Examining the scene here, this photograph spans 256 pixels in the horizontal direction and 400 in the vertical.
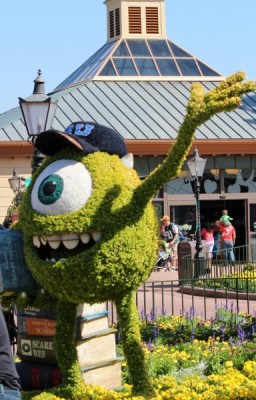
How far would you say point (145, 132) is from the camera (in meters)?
27.5

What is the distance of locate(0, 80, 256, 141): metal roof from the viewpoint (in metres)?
27.5

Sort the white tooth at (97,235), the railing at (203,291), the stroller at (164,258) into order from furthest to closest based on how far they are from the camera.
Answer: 1. the stroller at (164,258)
2. the railing at (203,291)
3. the white tooth at (97,235)

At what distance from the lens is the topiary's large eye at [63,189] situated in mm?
7145

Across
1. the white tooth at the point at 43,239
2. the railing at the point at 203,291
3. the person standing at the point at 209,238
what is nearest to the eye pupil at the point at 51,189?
the white tooth at the point at 43,239

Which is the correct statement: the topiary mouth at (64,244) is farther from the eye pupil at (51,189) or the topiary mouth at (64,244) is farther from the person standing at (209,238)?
the person standing at (209,238)

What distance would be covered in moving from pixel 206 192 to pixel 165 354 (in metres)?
19.7

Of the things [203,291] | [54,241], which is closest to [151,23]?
[203,291]

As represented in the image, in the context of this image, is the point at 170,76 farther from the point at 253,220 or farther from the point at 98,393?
the point at 98,393

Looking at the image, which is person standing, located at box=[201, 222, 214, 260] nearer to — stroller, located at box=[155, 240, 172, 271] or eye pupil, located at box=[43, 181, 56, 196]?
stroller, located at box=[155, 240, 172, 271]

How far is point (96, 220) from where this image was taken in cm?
705

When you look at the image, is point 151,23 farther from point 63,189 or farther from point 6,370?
point 6,370

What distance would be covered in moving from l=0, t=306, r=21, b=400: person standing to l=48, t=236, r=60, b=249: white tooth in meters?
2.20

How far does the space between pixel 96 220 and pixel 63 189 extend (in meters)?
0.39

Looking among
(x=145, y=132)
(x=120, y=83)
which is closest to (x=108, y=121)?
(x=145, y=132)
